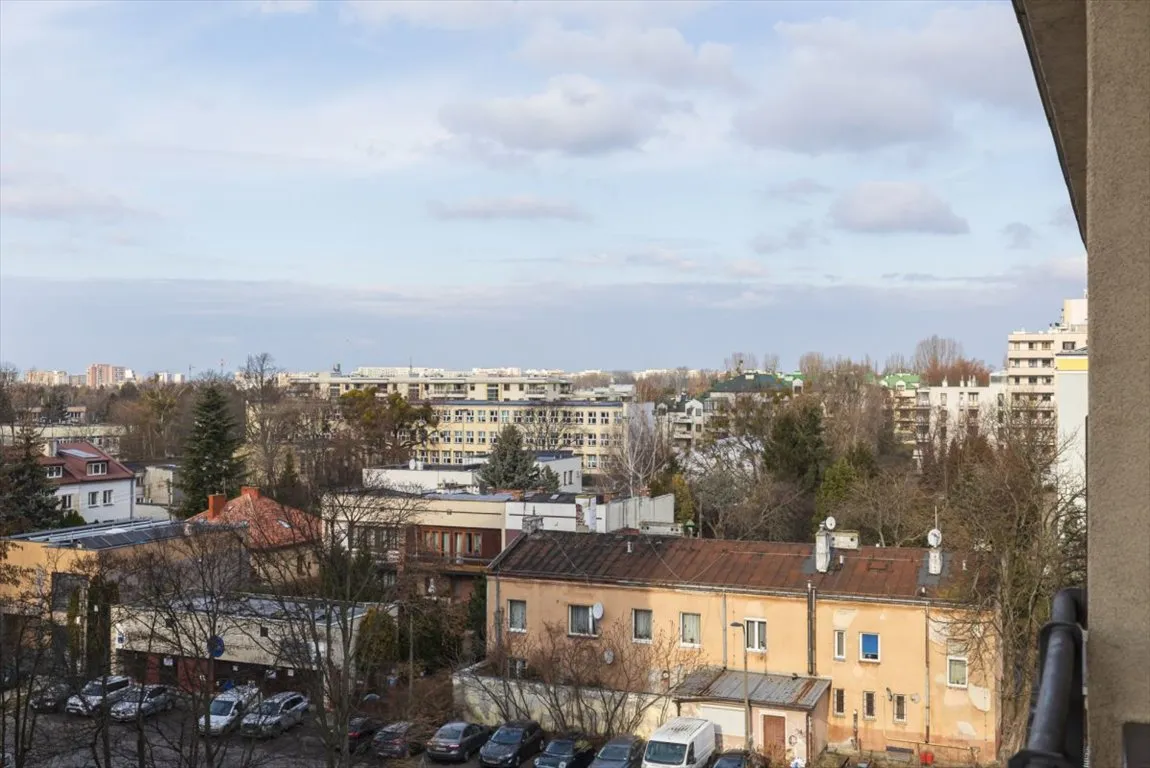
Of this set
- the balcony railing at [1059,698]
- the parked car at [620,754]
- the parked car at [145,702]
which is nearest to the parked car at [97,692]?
the parked car at [145,702]

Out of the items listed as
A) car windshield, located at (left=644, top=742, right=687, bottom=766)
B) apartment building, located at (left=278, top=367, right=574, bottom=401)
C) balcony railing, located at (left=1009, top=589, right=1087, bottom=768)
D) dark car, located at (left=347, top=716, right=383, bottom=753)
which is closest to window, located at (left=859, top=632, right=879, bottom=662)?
car windshield, located at (left=644, top=742, right=687, bottom=766)

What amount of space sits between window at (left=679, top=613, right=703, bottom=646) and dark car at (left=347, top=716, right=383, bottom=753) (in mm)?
7312

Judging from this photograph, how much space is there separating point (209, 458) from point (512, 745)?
108ft

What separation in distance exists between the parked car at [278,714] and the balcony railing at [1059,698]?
2305 centimetres

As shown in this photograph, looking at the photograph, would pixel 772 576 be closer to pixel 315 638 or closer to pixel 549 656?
pixel 549 656

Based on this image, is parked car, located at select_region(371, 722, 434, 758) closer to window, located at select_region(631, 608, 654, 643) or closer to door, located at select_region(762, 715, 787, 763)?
window, located at select_region(631, 608, 654, 643)

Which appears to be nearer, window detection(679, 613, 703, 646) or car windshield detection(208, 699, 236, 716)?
window detection(679, 613, 703, 646)

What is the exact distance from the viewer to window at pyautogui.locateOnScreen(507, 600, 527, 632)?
25.9 meters

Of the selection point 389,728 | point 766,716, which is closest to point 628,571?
point 766,716

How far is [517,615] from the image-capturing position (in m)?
26.0

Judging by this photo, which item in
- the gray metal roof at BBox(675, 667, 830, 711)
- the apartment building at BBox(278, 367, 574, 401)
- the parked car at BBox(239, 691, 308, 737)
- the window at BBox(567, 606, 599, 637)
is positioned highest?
the apartment building at BBox(278, 367, 574, 401)

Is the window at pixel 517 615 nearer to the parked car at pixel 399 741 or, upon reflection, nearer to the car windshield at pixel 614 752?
the parked car at pixel 399 741

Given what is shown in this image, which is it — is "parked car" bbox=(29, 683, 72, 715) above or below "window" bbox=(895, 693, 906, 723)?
above

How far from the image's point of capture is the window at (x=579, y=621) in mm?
25188
